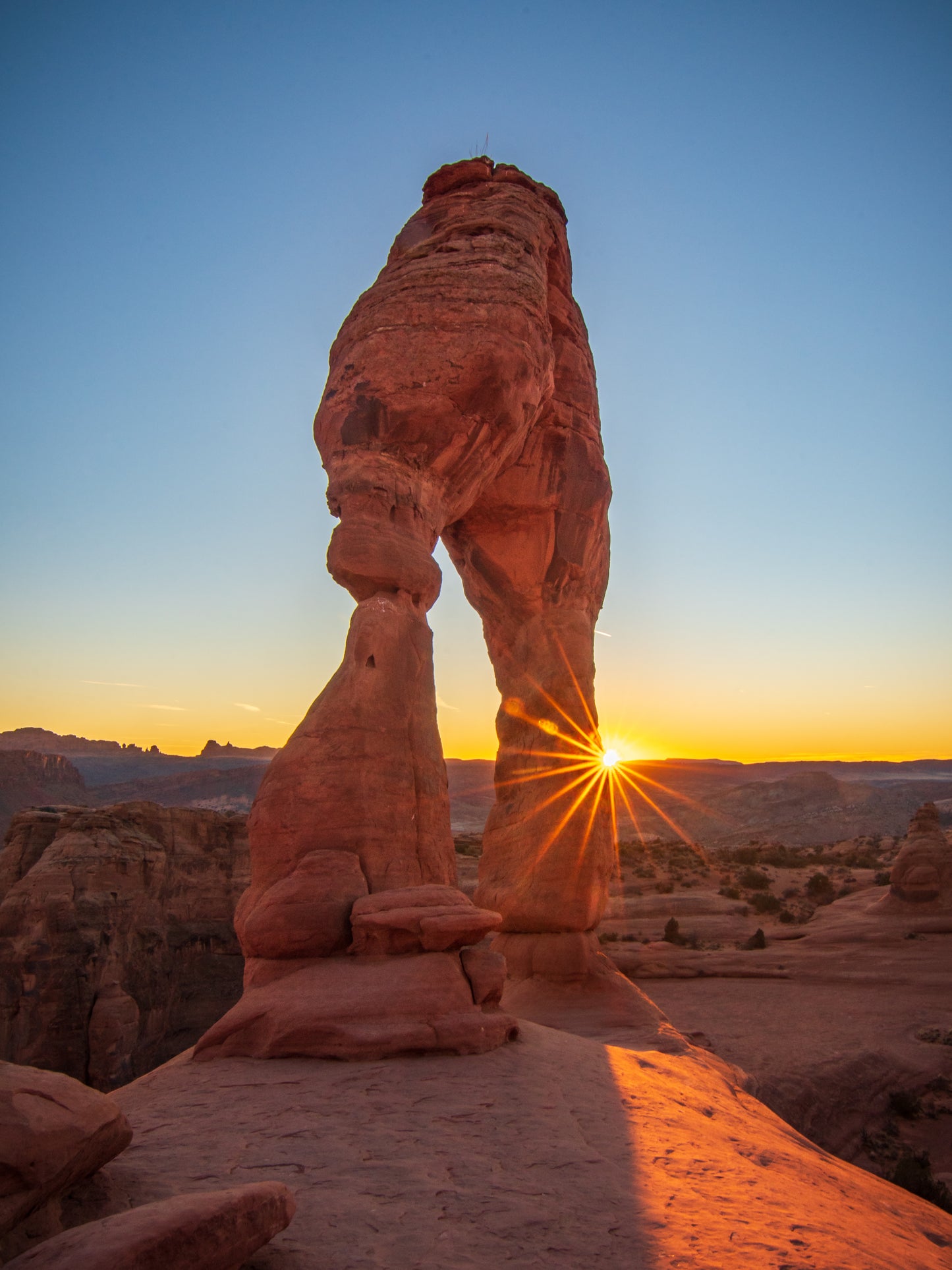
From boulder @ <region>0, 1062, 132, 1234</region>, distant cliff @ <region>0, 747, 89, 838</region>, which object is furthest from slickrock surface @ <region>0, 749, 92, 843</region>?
boulder @ <region>0, 1062, 132, 1234</region>

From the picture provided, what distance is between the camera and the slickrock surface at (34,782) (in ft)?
198

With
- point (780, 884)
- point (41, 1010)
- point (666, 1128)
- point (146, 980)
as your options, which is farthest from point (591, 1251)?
point (780, 884)

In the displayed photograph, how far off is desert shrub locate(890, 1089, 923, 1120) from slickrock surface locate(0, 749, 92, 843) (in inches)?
2420

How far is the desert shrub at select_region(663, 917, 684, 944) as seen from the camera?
61.5 feet

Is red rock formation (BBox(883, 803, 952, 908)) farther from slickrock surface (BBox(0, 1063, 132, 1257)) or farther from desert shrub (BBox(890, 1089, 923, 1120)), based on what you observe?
slickrock surface (BBox(0, 1063, 132, 1257))

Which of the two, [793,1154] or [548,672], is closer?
[793,1154]

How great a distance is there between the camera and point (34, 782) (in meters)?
63.6

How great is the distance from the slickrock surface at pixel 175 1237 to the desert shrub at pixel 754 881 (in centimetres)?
2553

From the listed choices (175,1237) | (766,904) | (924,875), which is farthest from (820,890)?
(175,1237)

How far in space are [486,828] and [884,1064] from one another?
20.8ft

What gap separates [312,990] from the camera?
541 cm

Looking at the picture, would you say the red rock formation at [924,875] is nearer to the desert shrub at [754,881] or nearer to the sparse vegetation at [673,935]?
the sparse vegetation at [673,935]

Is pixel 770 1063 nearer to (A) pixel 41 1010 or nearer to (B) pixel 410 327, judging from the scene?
(B) pixel 410 327

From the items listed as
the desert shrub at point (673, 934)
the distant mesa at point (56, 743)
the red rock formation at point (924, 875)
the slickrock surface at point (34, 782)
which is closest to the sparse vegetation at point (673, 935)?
the desert shrub at point (673, 934)
